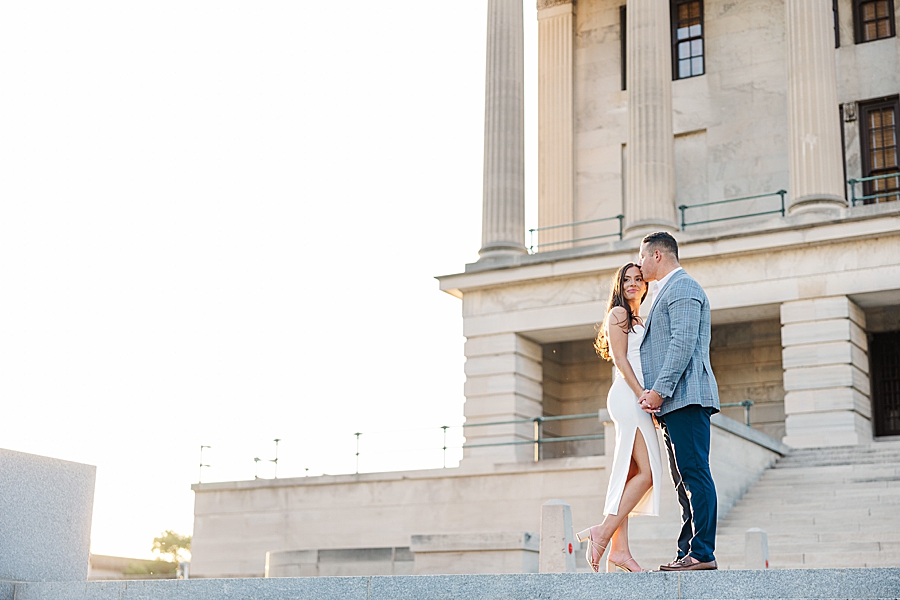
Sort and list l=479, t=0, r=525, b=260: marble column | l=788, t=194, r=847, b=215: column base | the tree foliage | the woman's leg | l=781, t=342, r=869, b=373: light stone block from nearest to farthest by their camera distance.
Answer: the woman's leg < l=781, t=342, r=869, b=373: light stone block < l=788, t=194, r=847, b=215: column base < l=479, t=0, r=525, b=260: marble column < the tree foliage

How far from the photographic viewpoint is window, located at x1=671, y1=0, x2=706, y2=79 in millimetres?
35281

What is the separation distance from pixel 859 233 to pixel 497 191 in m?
9.89

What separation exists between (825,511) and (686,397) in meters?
12.9

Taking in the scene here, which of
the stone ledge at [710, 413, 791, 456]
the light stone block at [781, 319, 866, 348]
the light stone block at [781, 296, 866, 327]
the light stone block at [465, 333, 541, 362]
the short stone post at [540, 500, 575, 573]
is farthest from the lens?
the light stone block at [465, 333, 541, 362]

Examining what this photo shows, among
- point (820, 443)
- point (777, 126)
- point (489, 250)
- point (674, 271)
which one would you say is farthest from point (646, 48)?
point (674, 271)

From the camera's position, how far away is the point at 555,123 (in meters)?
36.8

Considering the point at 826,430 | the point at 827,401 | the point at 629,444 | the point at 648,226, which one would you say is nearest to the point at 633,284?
the point at 629,444

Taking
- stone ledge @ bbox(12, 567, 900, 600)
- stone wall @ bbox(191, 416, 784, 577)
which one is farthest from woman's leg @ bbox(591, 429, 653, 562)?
stone wall @ bbox(191, 416, 784, 577)

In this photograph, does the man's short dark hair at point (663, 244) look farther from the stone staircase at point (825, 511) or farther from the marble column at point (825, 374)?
the marble column at point (825, 374)

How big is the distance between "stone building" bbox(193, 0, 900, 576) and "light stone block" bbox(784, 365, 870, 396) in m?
0.05

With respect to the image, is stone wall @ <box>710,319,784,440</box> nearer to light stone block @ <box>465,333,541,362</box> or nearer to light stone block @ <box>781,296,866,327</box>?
light stone block @ <box>781,296,866,327</box>

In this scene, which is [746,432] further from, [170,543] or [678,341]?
[170,543]

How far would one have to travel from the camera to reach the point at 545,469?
966 inches

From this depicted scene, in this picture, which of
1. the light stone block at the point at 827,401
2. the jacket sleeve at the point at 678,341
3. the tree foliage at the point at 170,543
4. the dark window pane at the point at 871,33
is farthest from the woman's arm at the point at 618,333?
the tree foliage at the point at 170,543
